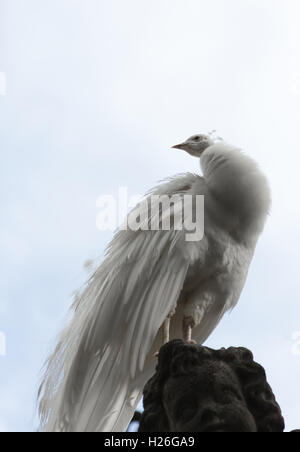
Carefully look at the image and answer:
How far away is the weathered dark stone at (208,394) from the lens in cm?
367

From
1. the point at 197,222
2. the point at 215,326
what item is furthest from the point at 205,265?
the point at 215,326

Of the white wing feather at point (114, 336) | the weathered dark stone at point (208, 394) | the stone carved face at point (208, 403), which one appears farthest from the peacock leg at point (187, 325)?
the stone carved face at point (208, 403)

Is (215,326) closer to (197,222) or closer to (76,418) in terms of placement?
(197,222)

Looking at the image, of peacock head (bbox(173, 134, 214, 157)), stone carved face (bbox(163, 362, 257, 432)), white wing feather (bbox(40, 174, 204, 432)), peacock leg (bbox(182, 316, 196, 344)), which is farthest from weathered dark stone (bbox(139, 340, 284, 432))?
peacock head (bbox(173, 134, 214, 157))

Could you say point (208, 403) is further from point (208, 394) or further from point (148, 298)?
point (148, 298)

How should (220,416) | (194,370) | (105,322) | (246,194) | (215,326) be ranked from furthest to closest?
(215,326), (246,194), (105,322), (194,370), (220,416)

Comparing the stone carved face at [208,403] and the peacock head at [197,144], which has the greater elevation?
the peacock head at [197,144]

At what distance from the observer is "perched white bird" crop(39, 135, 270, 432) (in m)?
5.32

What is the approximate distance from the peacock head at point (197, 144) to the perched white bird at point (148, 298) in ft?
3.53

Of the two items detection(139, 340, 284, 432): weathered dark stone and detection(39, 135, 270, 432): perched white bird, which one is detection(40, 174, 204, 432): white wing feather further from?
detection(139, 340, 284, 432): weathered dark stone

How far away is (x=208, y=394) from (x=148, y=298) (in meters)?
1.89

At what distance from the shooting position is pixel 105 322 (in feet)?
18.1

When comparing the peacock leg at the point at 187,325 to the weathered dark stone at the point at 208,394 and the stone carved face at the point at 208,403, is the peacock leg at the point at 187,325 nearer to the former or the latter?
the weathered dark stone at the point at 208,394
